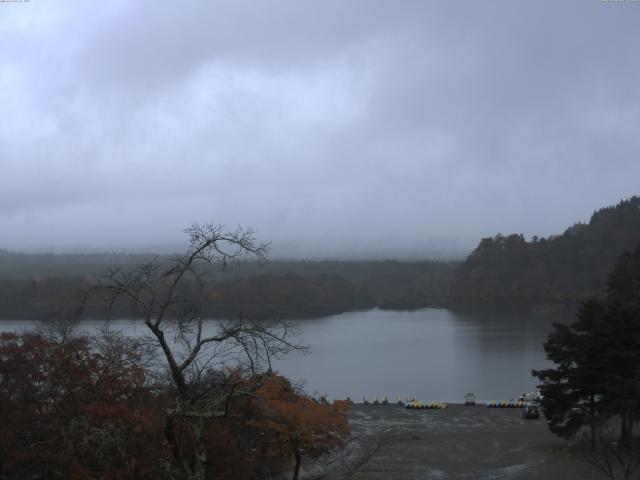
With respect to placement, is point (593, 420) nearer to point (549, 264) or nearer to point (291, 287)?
point (291, 287)

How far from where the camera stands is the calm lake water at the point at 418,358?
82.7 feet

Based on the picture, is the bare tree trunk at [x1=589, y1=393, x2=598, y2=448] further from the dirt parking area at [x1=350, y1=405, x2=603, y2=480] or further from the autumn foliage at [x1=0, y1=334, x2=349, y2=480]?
the autumn foliage at [x1=0, y1=334, x2=349, y2=480]

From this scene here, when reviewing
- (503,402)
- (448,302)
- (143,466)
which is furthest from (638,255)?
(448,302)

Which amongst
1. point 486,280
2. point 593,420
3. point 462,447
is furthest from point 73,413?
point 486,280

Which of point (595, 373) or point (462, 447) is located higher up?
point (595, 373)

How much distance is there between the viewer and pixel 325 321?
2167 inches

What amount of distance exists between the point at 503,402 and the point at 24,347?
1622 cm

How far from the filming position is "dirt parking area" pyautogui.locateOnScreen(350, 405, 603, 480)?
1110cm

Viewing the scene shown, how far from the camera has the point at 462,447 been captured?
44.8 ft

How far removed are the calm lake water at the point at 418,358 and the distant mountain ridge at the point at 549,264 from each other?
48.4 feet

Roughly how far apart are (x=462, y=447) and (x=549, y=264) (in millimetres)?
62782

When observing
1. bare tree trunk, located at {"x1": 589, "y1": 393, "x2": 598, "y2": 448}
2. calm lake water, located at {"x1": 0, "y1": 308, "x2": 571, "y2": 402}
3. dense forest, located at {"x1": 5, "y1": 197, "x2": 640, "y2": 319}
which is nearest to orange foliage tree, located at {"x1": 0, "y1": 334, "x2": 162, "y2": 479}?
calm lake water, located at {"x1": 0, "y1": 308, "x2": 571, "y2": 402}

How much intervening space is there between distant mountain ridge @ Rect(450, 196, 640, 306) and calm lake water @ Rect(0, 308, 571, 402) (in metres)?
14.8

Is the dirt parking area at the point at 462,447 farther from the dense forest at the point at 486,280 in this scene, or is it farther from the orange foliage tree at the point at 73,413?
the dense forest at the point at 486,280
